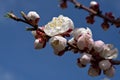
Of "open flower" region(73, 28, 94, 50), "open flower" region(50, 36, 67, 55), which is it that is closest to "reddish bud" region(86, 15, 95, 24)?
"open flower" region(73, 28, 94, 50)

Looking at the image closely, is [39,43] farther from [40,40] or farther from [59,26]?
[59,26]

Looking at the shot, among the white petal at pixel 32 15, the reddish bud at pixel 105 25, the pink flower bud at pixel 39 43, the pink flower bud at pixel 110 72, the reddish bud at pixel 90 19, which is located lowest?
the pink flower bud at pixel 110 72

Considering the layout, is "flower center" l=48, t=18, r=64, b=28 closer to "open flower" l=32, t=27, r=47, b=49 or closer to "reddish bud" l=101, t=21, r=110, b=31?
"open flower" l=32, t=27, r=47, b=49

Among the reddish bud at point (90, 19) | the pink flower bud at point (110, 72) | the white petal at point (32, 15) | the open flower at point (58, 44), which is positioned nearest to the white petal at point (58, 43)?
the open flower at point (58, 44)

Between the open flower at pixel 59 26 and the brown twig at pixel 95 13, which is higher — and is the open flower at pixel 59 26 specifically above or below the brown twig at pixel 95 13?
below

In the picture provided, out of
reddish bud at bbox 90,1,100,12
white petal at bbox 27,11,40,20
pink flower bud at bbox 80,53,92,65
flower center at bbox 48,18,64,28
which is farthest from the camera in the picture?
reddish bud at bbox 90,1,100,12

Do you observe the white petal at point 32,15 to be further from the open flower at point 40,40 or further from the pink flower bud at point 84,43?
the pink flower bud at point 84,43

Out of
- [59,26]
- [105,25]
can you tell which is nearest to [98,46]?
[59,26]
